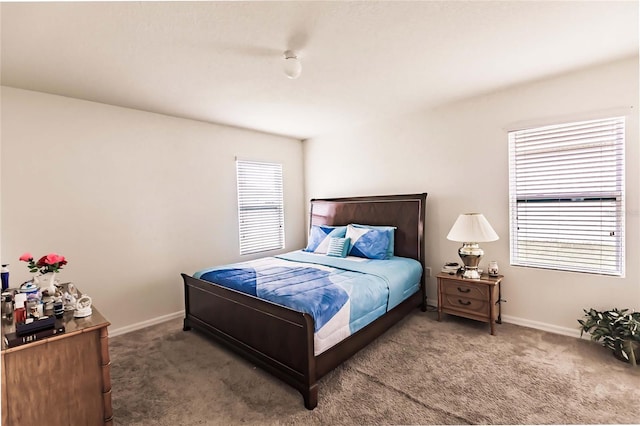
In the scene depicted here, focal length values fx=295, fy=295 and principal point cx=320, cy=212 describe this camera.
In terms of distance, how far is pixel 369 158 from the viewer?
4.34 m

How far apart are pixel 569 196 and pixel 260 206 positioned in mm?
3775

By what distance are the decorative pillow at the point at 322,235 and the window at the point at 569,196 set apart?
2046 millimetres

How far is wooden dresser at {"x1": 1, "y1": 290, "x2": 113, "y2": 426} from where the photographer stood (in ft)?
4.89

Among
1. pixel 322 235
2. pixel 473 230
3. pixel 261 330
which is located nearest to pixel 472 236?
pixel 473 230

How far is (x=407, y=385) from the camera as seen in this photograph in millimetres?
2164

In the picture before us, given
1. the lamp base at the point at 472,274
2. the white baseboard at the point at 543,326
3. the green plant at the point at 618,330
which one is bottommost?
the white baseboard at the point at 543,326

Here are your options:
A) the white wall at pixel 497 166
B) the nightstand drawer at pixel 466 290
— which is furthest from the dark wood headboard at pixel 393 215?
the nightstand drawer at pixel 466 290

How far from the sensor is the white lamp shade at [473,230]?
9.55 ft

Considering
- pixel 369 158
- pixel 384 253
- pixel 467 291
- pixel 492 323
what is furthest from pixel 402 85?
pixel 492 323

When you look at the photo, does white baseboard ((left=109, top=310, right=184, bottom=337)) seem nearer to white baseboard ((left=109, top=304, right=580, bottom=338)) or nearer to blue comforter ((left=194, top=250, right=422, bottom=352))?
white baseboard ((left=109, top=304, right=580, bottom=338))

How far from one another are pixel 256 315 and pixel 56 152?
2.55 meters

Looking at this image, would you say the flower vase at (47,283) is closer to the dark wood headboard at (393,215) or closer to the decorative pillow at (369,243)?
the decorative pillow at (369,243)

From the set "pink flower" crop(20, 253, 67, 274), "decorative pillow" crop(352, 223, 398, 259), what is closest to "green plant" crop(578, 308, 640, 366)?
"decorative pillow" crop(352, 223, 398, 259)

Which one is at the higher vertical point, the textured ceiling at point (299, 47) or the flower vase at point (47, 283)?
the textured ceiling at point (299, 47)
